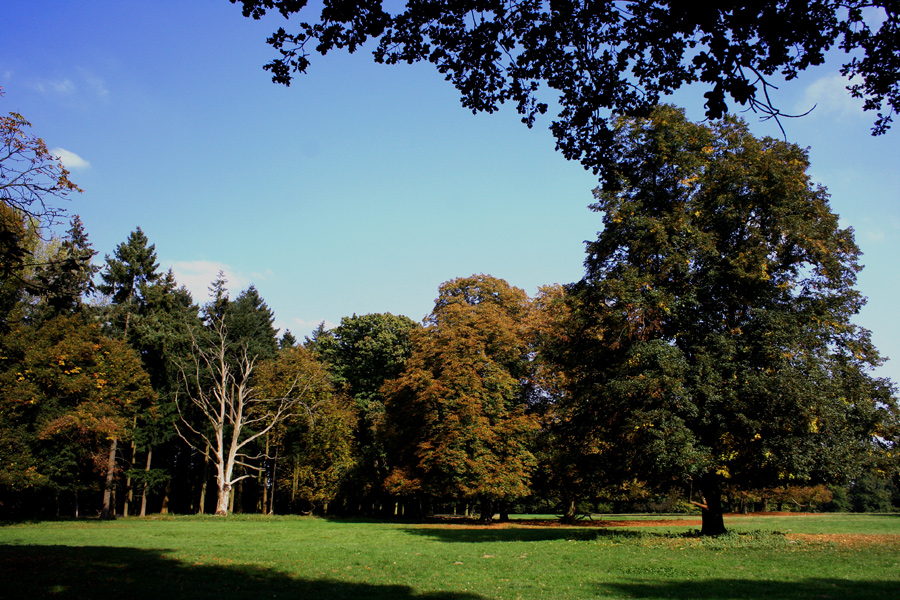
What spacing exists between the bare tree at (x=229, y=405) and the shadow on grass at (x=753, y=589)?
31.1 metres

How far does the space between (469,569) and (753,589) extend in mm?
5573

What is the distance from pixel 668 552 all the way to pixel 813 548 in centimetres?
398

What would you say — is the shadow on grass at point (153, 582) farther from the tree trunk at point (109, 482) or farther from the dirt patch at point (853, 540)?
the tree trunk at point (109, 482)

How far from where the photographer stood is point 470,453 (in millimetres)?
30766

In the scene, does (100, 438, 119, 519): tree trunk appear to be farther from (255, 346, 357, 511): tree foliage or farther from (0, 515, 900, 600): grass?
(0, 515, 900, 600): grass

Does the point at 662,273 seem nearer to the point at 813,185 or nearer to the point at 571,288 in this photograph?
the point at 571,288

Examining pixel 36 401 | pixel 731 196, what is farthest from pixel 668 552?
pixel 36 401

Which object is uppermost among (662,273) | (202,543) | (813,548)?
(662,273)

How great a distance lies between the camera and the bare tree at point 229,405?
122 feet

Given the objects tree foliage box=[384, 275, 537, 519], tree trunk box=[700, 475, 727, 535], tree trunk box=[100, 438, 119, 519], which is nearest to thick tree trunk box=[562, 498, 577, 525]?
tree foliage box=[384, 275, 537, 519]

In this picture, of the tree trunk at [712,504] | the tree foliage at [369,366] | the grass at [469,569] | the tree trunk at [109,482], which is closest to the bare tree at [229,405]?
the tree trunk at [109,482]

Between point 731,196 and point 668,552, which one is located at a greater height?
point 731,196

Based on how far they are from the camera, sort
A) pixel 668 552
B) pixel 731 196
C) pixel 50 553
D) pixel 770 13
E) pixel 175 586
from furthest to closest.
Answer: pixel 731 196, pixel 668 552, pixel 50 553, pixel 175 586, pixel 770 13

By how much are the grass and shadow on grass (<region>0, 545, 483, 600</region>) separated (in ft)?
0.07
